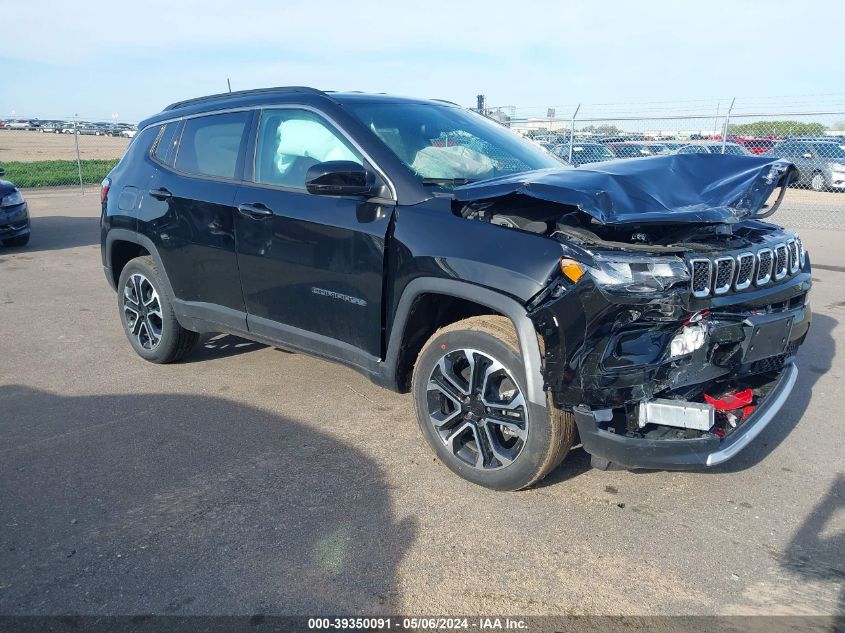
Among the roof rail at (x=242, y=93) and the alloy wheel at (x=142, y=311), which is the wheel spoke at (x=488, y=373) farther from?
the alloy wheel at (x=142, y=311)

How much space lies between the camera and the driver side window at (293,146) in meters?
4.09

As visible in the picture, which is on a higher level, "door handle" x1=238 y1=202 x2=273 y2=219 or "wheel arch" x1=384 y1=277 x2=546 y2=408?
"door handle" x1=238 y1=202 x2=273 y2=219

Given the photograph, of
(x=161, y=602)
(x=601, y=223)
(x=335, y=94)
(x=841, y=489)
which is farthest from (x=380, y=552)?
(x=335, y=94)

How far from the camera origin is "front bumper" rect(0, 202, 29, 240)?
1071cm

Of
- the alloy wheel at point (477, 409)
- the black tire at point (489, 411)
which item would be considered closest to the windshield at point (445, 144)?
the black tire at point (489, 411)

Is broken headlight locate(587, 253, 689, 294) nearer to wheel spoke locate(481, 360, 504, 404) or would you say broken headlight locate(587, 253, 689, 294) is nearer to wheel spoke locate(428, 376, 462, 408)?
wheel spoke locate(481, 360, 504, 404)

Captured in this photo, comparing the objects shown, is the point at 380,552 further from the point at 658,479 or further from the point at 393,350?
the point at 658,479

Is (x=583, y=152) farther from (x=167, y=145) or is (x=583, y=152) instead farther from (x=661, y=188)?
(x=661, y=188)

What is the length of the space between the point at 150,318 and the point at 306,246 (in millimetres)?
2072

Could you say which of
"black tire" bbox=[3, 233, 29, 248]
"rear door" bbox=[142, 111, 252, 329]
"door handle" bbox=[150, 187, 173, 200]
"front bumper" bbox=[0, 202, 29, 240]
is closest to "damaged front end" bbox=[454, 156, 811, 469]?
"rear door" bbox=[142, 111, 252, 329]

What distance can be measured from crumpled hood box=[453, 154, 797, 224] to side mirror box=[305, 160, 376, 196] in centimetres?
48

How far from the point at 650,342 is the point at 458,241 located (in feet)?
3.18

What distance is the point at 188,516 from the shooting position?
3363 millimetres

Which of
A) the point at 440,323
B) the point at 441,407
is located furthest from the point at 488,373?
the point at 440,323
